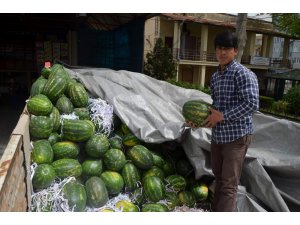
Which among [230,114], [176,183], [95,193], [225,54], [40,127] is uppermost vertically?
[225,54]

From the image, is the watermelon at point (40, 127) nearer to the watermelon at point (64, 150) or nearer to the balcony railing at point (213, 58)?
the watermelon at point (64, 150)

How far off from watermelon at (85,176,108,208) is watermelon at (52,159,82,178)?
0.61 ft

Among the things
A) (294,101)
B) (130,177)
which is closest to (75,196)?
(130,177)

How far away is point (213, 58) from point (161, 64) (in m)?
10.0

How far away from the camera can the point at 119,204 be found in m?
3.52

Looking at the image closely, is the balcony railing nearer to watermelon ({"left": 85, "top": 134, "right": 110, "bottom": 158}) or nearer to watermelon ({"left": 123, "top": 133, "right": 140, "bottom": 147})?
watermelon ({"left": 123, "top": 133, "right": 140, "bottom": 147})

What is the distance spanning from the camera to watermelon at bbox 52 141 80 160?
3703 millimetres

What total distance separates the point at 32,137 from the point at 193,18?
78.6ft

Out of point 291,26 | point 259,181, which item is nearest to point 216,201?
point 259,181

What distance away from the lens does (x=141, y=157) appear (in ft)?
12.8


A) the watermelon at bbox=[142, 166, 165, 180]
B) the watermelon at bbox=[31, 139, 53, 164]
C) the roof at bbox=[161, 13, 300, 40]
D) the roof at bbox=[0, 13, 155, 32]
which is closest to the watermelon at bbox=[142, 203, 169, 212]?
the watermelon at bbox=[142, 166, 165, 180]

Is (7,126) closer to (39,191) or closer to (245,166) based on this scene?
(39,191)

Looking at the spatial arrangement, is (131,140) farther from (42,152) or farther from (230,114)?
(230,114)

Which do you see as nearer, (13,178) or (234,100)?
(13,178)
